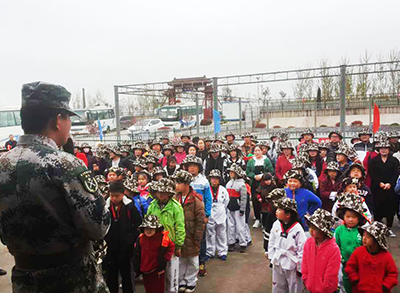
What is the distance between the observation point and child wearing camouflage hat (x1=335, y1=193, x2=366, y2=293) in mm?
3744

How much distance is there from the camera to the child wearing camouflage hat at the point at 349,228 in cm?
374

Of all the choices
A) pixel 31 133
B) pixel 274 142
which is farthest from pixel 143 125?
pixel 31 133

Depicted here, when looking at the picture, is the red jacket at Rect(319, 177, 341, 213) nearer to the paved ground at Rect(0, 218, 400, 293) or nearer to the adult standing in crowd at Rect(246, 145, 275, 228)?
the paved ground at Rect(0, 218, 400, 293)

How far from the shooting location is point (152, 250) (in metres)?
3.88

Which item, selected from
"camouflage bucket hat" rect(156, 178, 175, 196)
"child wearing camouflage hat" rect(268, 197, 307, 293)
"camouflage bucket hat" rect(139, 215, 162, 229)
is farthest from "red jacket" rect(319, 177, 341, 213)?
"camouflage bucket hat" rect(139, 215, 162, 229)

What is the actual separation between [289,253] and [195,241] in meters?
1.32

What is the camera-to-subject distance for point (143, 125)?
98.3ft

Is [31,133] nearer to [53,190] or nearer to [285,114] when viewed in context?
[53,190]

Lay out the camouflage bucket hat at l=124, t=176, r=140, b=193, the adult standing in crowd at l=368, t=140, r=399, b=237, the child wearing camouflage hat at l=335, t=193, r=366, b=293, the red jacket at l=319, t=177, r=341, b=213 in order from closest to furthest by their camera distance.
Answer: the child wearing camouflage hat at l=335, t=193, r=366, b=293 → the camouflage bucket hat at l=124, t=176, r=140, b=193 → the red jacket at l=319, t=177, r=341, b=213 → the adult standing in crowd at l=368, t=140, r=399, b=237

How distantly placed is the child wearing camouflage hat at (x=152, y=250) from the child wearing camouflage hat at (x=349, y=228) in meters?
2.07

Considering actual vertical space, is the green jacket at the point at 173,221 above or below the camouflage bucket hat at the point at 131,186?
below

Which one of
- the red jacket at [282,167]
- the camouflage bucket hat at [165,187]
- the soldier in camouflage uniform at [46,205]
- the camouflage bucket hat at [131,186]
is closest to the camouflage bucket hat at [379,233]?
the camouflage bucket hat at [165,187]

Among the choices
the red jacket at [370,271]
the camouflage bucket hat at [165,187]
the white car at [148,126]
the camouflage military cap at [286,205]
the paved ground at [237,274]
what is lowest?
the paved ground at [237,274]

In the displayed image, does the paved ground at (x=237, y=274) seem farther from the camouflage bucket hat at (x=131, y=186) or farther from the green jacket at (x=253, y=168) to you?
the green jacket at (x=253, y=168)
